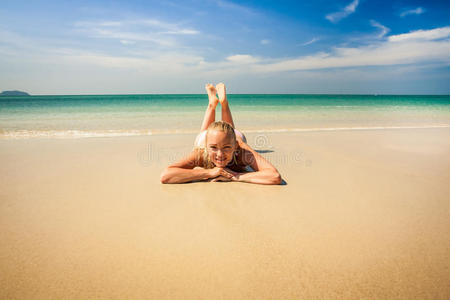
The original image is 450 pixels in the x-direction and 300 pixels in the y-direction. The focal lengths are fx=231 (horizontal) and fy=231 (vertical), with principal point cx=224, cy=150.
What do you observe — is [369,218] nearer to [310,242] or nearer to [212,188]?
[310,242]

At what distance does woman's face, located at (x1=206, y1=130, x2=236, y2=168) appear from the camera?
282cm

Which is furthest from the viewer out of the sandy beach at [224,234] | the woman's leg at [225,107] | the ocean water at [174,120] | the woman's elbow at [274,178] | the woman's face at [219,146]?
the ocean water at [174,120]

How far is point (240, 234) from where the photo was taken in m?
1.94

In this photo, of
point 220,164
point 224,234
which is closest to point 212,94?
point 220,164

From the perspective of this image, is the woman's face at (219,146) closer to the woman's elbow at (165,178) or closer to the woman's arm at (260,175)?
the woman's arm at (260,175)

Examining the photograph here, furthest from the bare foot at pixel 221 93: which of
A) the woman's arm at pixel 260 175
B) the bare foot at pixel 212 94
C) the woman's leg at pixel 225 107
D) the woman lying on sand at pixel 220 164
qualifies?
the woman's arm at pixel 260 175

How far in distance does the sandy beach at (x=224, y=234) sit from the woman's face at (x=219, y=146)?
369mm

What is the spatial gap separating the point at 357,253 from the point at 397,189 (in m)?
1.70

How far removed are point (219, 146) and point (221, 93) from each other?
2.30 m

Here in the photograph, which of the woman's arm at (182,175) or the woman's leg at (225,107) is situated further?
the woman's leg at (225,107)

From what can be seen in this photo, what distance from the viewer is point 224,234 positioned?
6.37 ft

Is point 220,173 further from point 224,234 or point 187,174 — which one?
point 224,234

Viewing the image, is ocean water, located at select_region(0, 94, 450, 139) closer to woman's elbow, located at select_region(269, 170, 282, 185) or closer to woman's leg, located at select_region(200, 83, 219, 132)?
woman's leg, located at select_region(200, 83, 219, 132)

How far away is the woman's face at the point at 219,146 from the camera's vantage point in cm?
282
